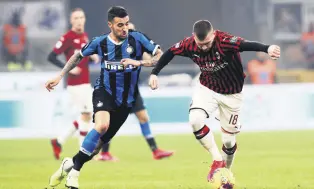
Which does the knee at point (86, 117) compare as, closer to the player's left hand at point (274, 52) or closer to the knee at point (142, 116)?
the knee at point (142, 116)

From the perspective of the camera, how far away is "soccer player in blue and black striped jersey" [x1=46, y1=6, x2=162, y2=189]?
10039 millimetres

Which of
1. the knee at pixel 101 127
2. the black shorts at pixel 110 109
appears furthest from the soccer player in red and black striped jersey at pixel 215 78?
the knee at pixel 101 127

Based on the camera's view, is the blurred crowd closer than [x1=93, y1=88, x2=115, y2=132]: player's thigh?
No

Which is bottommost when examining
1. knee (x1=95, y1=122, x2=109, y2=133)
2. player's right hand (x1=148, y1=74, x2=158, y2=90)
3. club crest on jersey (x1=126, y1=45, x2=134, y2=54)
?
knee (x1=95, y1=122, x2=109, y2=133)

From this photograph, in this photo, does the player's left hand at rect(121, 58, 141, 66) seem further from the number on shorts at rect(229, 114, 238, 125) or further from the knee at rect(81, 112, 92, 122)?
the knee at rect(81, 112, 92, 122)

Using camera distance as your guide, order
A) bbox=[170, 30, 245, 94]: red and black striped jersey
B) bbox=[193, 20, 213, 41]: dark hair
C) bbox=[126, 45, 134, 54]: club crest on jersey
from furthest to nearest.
A: bbox=[126, 45, 134, 54]: club crest on jersey, bbox=[170, 30, 245, 94]: red and black striped jersey, bbox=[193, 20, 213, 41]: dark hair

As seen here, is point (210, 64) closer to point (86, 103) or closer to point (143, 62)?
point (143, 62)

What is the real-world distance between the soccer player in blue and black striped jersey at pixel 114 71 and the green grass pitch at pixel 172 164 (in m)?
0.98

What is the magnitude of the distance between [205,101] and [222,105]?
10.8 inches

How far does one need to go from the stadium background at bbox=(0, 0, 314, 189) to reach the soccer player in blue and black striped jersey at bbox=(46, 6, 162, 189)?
3.53 ft

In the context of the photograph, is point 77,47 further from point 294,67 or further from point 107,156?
point 294,67

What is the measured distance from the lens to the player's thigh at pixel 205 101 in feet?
32.4

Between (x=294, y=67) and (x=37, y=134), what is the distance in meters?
8.85

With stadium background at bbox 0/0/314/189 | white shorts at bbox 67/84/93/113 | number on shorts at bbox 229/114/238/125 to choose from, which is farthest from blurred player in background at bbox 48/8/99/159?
number on shorts at bbox 229/114/238/125
